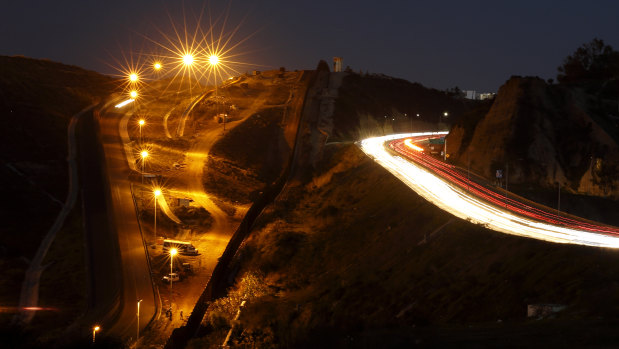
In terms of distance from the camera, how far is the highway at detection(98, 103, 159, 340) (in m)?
39.4

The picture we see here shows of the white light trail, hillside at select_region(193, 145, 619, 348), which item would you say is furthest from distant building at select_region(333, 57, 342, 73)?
hillside at select_region(193, 145, 619, 348)

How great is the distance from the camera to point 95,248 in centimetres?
5044

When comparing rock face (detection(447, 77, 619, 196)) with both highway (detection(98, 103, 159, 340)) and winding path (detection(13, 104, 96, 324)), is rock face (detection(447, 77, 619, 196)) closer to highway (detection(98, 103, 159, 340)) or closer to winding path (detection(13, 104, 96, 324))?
highway (detection(98, 103, 159, 340))

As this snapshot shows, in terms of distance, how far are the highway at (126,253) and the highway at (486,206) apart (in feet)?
72.8

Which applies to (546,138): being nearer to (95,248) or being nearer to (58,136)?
(95,248)

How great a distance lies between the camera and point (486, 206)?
44.5 m

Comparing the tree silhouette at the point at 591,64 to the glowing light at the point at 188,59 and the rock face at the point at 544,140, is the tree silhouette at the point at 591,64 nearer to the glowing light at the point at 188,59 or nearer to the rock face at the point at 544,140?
the rock face at the point at 544,140

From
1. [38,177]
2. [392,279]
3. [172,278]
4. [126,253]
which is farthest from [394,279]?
[38,177]

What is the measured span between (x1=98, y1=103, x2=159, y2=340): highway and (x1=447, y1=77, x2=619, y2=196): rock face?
107ft

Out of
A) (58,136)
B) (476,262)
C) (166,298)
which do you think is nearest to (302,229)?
(166,298)

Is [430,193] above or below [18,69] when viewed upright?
below

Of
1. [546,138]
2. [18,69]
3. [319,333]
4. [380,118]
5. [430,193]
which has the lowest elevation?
[319,333]

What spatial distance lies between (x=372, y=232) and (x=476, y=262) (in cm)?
1450

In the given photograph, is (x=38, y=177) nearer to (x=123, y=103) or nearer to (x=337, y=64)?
(x=123, y=103)
